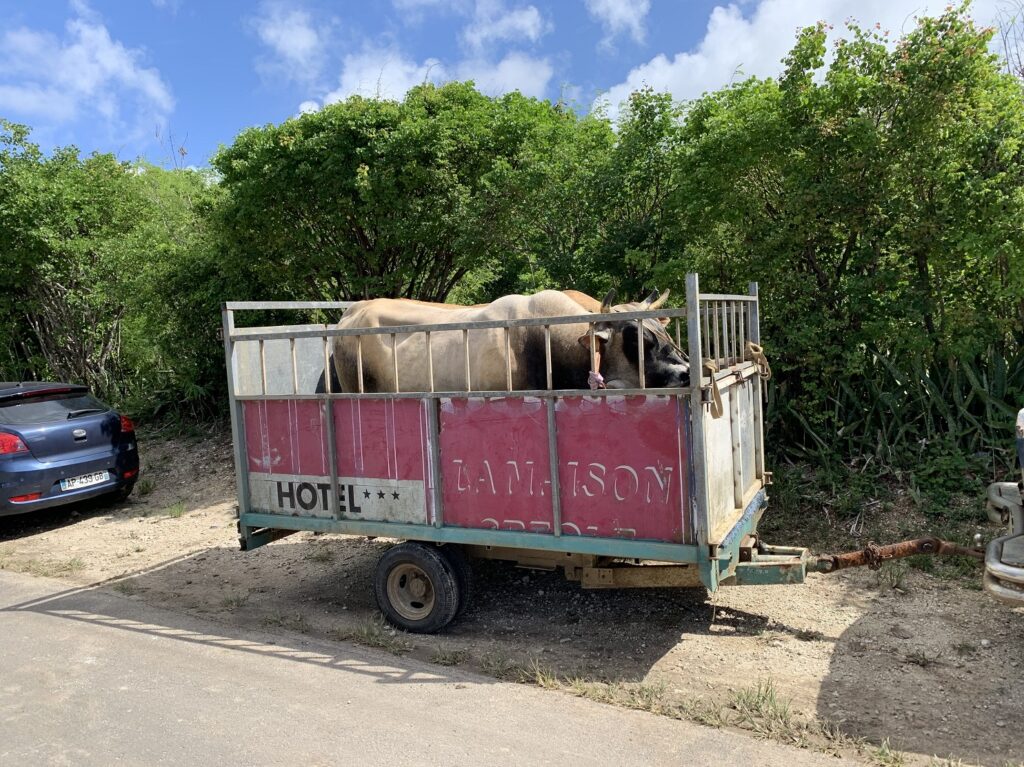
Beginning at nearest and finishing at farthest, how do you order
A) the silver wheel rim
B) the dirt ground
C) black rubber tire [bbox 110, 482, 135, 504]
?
the dirt ground, the silver wheel rim, black rubber tire [bbox 110, 482, 135, 504]

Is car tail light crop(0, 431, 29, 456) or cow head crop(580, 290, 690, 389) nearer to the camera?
cow head crop(580, 290, 690, 389)

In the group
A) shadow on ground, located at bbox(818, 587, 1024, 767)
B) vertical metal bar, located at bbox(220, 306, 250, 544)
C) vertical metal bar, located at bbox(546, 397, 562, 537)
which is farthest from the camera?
vertical metal bar, located at bbox(220, 306, 250, 544)

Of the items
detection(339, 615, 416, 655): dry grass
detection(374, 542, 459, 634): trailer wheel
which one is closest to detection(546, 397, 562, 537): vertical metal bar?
detection(374, 542, 459, 634): trailer wheel

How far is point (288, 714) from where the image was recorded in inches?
175

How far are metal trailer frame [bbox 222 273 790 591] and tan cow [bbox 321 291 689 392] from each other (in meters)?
0.26

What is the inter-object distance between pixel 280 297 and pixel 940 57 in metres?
9.03

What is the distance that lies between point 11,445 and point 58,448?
1.65ft

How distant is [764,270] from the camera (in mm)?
8273

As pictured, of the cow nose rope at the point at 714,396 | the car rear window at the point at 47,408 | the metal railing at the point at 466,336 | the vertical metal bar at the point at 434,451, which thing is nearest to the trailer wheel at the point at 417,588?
the vertical metal bar at the point at 434,451

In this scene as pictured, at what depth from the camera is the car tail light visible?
29.0ft

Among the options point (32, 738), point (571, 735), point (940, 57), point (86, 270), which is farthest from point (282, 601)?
point (86, 270)

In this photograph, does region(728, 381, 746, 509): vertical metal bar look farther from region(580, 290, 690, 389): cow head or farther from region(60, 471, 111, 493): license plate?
region(60, 471, 111, 493): license plate

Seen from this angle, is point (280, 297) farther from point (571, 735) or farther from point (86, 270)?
point (571, 735)

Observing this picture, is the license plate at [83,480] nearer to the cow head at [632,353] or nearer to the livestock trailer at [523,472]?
the livestock trailer at [523,472]
